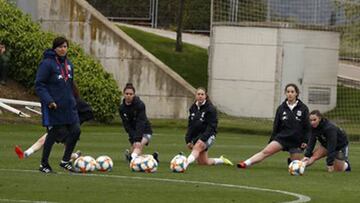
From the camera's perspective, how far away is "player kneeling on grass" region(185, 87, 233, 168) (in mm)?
20000

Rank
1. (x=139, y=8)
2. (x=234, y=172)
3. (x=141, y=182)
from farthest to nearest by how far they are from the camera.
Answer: (x=139, y=8) < (x=234, y=172) < (x=141, y=182)

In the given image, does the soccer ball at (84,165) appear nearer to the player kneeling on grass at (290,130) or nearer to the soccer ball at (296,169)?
the soccer ball at (296,169)

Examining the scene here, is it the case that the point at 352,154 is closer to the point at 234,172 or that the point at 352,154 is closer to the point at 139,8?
the point at 234,172

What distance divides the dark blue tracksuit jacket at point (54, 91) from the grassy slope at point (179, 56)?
25.7 m

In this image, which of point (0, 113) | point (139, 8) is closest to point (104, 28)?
point (0, 113)

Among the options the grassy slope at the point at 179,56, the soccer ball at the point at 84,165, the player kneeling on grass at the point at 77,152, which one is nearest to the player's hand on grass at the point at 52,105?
the soccer ball at the point at 84,165

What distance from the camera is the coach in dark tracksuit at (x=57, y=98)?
53.6 feet

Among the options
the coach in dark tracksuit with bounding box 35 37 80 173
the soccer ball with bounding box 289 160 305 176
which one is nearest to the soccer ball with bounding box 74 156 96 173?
the coach in dark tracksuit with bounding box 35 37 80 173

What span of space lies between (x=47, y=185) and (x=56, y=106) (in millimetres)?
2007

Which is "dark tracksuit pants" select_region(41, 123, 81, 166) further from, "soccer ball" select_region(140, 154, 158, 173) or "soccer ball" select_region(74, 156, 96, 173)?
"soccer ball" select_region(140, 154, 158, 173)

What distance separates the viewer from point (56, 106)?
53.4 feet

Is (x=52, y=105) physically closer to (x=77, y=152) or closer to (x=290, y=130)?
(x=77, y=152)

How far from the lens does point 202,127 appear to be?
2019 cm

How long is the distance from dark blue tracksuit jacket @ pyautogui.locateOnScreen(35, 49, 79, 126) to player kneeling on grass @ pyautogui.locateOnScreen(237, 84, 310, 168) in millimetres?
4239
